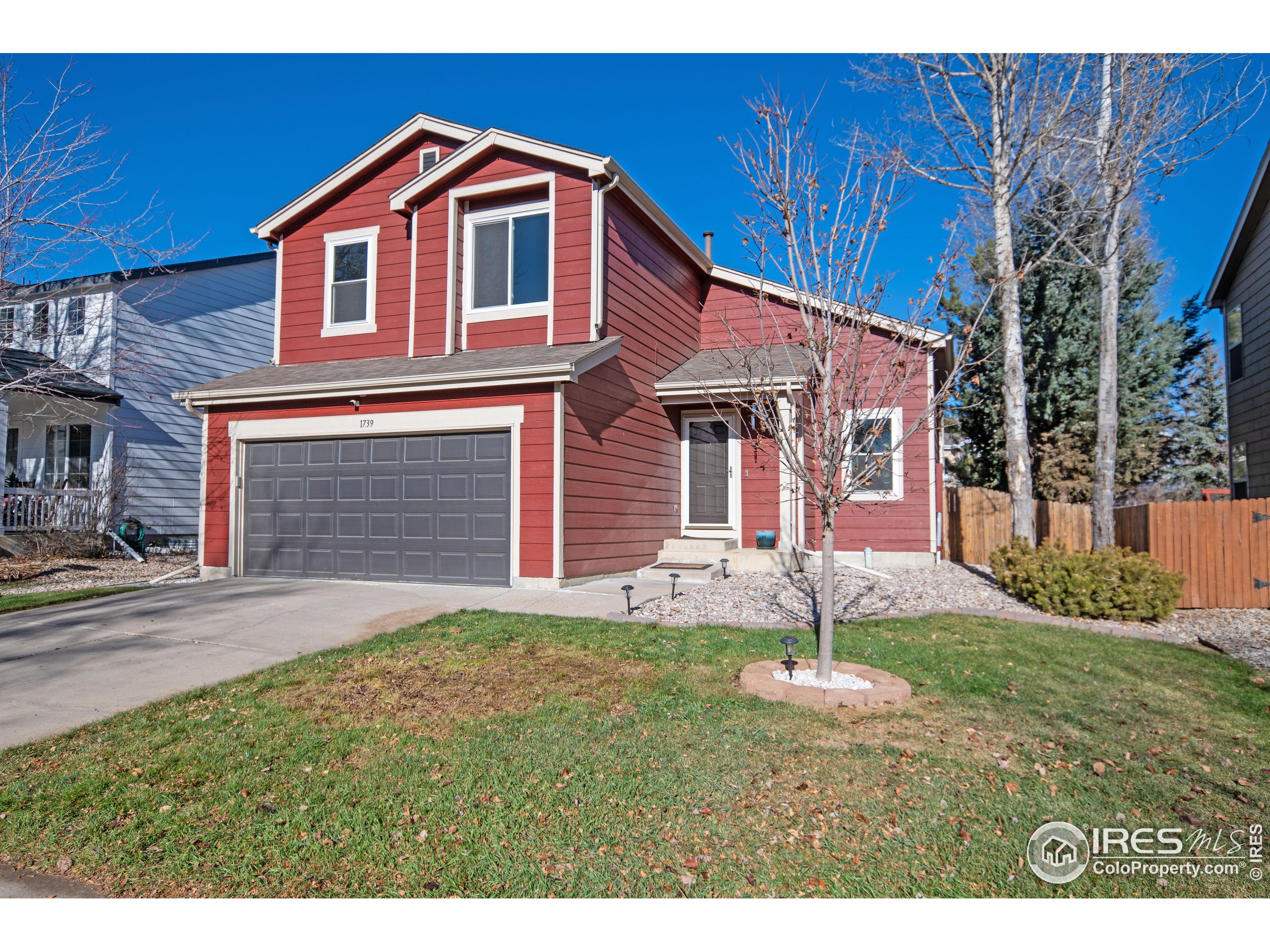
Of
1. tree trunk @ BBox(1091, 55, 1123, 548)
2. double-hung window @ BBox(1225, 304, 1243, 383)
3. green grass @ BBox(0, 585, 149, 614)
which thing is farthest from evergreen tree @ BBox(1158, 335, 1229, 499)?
green grass @ BBox(0, 585, 149, 614)

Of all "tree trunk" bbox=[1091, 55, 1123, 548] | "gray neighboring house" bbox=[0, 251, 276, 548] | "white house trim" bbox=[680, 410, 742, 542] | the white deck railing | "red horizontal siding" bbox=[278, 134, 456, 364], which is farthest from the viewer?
"gray neighboring house" bbox=[0, 251, 276, 548]

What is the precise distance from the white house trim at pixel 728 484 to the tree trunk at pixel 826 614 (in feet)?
25.7

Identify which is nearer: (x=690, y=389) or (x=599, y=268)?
(x=599, y=268)

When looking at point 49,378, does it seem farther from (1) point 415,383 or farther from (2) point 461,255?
(2) point 461,255

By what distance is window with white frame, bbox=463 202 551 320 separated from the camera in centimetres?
1123

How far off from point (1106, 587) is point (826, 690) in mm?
5469

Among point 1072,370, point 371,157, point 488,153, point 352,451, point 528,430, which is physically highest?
point 371,157

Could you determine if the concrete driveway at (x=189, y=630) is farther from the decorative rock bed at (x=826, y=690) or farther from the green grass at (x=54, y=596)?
the decorative rock bed at (x=826, y=690)

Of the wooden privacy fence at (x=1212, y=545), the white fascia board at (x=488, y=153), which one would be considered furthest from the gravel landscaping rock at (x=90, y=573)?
the wooden privacy fence at (x=1212, y=545)

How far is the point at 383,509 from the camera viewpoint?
10.7 m

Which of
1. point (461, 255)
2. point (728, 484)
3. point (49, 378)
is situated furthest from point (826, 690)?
point (49, 378)

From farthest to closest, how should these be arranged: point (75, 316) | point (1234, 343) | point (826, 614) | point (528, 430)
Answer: point (75, 316), point (1234, 343), point (528, 430), point (826, 614)

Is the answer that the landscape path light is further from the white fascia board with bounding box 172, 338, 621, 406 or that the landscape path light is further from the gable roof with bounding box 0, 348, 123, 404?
the gable roof with bounding box 0, 348, 123, 404

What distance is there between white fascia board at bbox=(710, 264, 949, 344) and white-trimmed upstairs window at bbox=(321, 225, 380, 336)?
21.5ft
